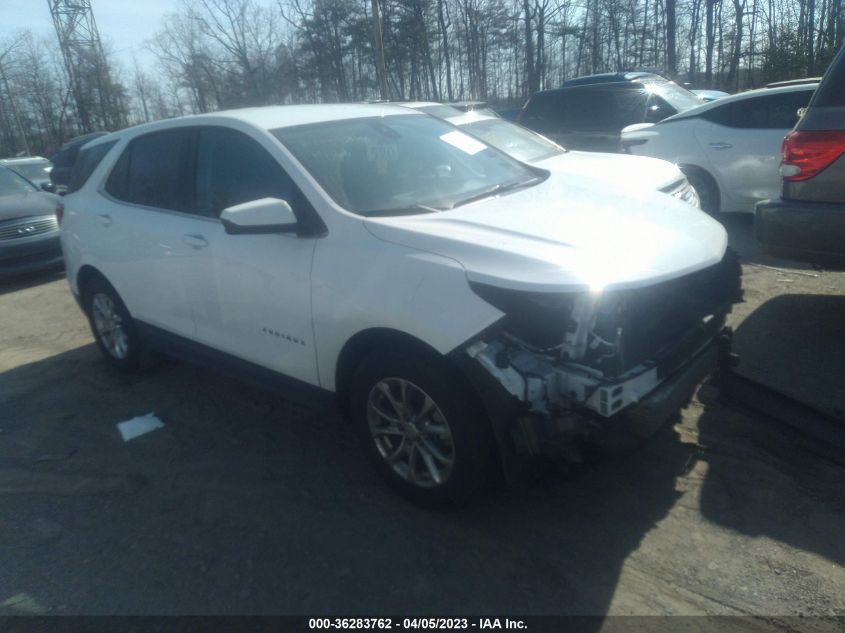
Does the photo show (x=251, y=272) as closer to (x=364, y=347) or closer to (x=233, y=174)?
(x=233, y=174)

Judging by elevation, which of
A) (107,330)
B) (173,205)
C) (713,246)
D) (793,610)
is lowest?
(793,610)

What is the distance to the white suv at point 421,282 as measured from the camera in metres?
2.73

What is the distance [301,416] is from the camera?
4.42m

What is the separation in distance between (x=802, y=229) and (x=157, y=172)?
428cm

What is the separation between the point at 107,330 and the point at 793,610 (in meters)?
4.88

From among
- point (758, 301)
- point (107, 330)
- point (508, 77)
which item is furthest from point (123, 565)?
point (508, 77)

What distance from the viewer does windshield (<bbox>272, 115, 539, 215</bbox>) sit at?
3559 mm

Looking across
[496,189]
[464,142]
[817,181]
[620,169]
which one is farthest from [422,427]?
[620,169]

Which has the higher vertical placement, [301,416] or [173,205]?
[173,205]

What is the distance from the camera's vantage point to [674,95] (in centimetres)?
1012

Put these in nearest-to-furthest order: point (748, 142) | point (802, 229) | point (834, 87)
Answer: point (834, 87), point (802, 229), point (748, 142)

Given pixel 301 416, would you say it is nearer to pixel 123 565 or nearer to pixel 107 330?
pixel 123 565

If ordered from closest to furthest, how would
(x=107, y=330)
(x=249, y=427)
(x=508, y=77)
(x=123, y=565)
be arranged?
(x=123, y=565), (x=249, y=427), (x=107, y=330), (x=508, y=77)

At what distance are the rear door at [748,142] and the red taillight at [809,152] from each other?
3379 millimetres
